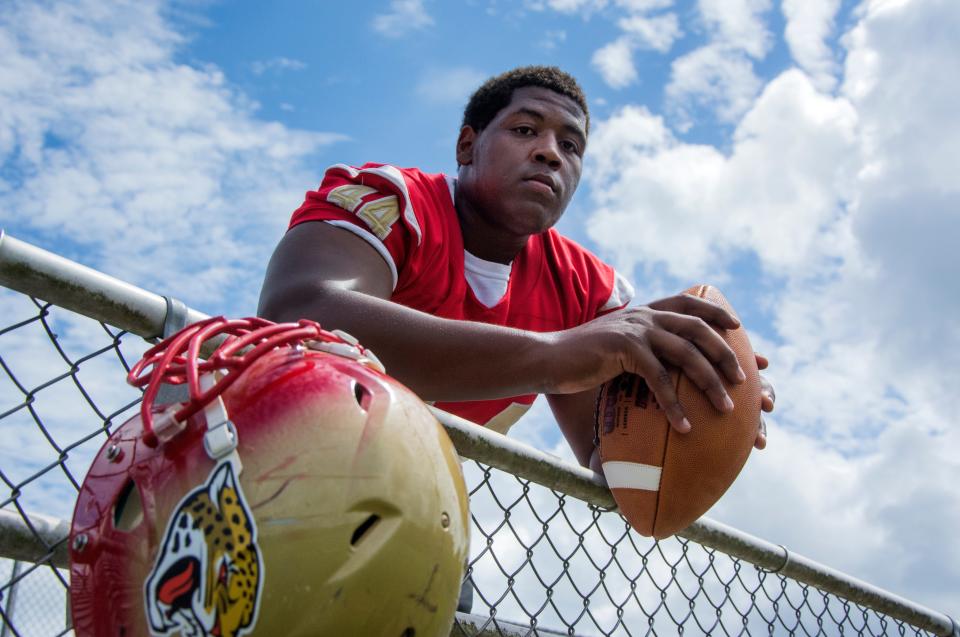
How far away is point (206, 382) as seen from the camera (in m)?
1.51

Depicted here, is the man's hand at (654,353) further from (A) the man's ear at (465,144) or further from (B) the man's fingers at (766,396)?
(A) the man's ear at (465,144)

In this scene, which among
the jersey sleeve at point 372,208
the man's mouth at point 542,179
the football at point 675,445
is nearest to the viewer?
the football at point 675,445

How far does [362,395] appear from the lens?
4.97 feet

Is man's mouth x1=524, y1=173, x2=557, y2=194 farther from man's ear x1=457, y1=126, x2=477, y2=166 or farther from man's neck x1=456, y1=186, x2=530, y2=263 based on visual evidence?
man's ear x1=457, y1=126, x2=477, y2=166

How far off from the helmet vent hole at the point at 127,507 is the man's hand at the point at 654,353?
1074 millimetres

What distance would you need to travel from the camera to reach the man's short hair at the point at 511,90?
3.45 metres

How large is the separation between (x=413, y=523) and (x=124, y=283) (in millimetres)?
839

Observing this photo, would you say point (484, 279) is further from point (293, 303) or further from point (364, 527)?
point (364, 527)

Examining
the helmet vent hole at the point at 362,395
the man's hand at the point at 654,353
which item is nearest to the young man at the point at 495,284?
the man's hand at the point at 654,353

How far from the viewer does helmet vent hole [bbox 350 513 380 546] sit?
1406mm

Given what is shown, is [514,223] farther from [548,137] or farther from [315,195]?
[315,195]

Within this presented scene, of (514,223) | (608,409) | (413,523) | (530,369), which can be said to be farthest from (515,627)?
(413,523)

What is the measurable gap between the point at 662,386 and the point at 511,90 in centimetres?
155

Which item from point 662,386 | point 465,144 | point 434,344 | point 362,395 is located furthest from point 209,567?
point 465,144
